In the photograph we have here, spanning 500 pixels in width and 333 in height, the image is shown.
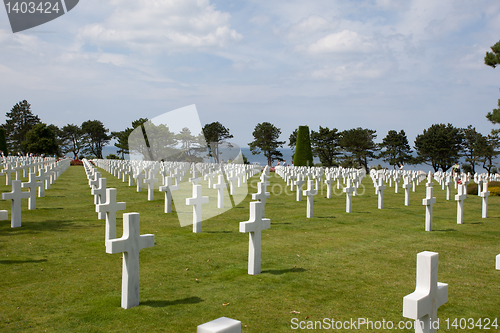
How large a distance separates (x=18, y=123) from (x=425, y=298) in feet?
324

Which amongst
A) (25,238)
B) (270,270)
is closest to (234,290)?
(270,270)

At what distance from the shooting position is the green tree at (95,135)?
95.3m

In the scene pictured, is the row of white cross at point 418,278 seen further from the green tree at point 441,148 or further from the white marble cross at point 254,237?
the green tree at point 441,148

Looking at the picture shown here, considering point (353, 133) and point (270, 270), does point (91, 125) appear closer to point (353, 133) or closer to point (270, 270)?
point (353, 133)

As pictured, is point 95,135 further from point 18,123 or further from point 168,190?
point 168,190

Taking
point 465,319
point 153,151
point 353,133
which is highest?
point 353,133

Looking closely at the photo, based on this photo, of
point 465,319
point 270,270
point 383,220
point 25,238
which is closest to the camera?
point 465,319

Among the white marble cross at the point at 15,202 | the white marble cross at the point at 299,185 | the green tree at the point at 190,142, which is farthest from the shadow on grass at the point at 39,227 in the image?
the white marble cross at the point at 299,185

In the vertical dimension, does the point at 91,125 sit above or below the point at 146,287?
above

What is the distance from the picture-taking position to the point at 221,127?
6169 centimetres

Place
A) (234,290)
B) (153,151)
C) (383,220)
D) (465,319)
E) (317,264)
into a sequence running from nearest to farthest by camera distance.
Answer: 1. (465,319)
2. (234,290)
3. (317,264)
4. (383,220)
5. (153,151)

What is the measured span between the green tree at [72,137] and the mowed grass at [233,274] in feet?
311

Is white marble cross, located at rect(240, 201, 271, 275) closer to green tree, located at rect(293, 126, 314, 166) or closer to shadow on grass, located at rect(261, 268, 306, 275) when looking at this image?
shadow on grass, located at rect(261, 268, 306, 275)

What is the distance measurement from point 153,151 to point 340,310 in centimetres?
854
